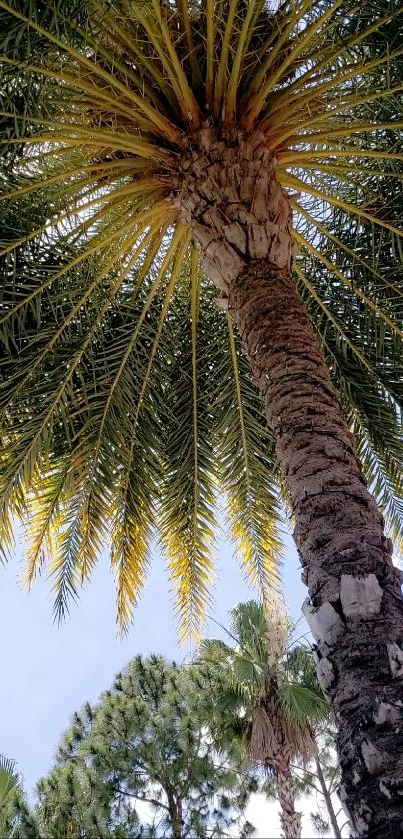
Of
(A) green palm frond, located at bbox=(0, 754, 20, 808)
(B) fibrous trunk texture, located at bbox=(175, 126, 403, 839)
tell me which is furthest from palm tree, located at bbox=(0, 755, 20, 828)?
(B) fibrous trunk texture, located at bbox=(175, 126, 403, 839)

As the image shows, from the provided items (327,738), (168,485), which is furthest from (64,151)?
(327,738)

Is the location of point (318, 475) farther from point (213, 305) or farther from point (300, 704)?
point (300, 704)

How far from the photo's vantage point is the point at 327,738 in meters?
20.8

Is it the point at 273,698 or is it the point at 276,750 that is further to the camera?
the point at 273,698

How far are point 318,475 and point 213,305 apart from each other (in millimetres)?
4327

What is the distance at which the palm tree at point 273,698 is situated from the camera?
12.1 m

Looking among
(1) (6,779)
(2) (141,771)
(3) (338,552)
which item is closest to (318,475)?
(3) (338,552)

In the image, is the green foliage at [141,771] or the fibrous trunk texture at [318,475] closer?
the fibrous trunk texture at [318,475]

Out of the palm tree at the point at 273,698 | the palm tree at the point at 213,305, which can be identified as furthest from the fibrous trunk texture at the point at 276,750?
→ the palm tree at the point at 213,305

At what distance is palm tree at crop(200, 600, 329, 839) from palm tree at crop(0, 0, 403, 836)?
4.75 m

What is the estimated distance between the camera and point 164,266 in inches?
250

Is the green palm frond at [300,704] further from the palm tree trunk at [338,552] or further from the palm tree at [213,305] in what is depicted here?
the palm tree trunk at [338,552]

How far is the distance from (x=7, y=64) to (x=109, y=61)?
0.77 meters

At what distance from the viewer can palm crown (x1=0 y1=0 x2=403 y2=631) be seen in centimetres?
505
